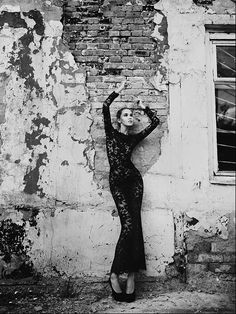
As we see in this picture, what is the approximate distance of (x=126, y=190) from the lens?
12.9 feet

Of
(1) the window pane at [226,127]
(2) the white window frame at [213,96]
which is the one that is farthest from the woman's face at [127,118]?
(1) the window pane at [226,127]

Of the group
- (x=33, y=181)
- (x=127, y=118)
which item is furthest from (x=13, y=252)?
(x=127, y=118)

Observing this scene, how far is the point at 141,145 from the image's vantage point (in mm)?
4191

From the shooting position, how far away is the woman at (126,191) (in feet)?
12.0

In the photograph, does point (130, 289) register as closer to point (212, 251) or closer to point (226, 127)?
point (212, 251)

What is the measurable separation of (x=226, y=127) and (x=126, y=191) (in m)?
1.47

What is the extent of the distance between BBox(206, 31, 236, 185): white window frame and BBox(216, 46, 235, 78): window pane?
55mm

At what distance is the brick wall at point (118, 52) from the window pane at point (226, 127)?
68 centimetres

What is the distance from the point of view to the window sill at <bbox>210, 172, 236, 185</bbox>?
13.5ft

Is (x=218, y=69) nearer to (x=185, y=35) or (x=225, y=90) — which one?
(x=225, y=90)

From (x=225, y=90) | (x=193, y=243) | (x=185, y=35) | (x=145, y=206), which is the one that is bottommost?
(x=193, y=243)

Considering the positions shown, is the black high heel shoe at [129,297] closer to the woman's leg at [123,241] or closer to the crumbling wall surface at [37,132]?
the woman's leg at [123,241]

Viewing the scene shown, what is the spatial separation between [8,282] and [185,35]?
11.6 feet

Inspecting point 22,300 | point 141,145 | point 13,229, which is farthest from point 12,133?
point 22,300
